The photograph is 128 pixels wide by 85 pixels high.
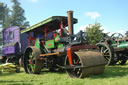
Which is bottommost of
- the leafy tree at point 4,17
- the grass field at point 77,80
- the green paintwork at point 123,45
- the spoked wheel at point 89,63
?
the grass field at point 77,80

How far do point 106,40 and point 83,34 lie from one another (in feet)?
12.8

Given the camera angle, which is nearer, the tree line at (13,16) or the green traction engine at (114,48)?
the green traction engine at (114,48)

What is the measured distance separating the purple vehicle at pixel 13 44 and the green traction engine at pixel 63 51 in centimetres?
299

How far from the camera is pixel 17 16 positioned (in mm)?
41781

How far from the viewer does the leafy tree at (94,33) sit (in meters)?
23.8

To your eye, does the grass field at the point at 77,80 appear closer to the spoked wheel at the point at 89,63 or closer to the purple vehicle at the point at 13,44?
the spoked wheel at the point at 89,63

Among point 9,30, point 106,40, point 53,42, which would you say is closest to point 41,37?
point 53,42

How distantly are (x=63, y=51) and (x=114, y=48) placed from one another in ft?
14.3

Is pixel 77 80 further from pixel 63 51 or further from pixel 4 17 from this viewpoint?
pixel 4 17

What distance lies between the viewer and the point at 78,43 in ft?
19.0

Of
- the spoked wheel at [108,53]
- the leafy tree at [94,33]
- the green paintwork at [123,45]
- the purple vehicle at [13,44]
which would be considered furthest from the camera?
the leafy tree at [94,33]

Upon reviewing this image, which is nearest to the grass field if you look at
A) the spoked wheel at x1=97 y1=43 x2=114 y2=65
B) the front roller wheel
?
the front roller wheel

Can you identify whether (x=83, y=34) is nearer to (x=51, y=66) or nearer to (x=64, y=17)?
(x=64, y=17)

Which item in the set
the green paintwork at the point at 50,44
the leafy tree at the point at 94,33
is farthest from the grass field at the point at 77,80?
the leafy tree at the point at 94,33
